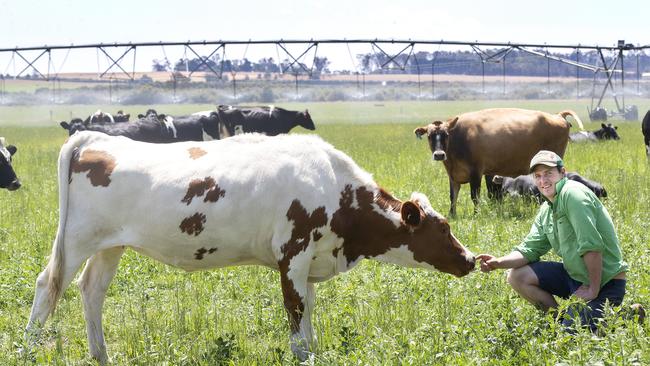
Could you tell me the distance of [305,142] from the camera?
22.2 feet

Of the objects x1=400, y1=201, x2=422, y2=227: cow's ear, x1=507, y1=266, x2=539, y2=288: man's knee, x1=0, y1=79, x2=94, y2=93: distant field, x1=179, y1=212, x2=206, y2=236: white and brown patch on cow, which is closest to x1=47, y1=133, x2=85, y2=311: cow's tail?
x1=179, y1=212, x2=206, y2=236: white and brown patch on cow

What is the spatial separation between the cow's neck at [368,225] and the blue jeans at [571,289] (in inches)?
42.8

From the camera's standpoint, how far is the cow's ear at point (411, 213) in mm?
6574

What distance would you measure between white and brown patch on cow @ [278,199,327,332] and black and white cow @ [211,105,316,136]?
21.5 m

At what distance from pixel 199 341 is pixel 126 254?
12.1ft

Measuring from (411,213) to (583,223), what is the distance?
1318 millimetres

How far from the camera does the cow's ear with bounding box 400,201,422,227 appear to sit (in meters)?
6.57

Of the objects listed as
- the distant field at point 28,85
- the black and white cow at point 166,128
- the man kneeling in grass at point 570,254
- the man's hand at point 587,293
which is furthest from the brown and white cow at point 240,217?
the distant field at point 28,85

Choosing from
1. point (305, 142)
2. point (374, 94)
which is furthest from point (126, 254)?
point (374, 94)

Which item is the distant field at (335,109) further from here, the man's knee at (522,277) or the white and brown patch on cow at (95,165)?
the man's knee at (522,277)

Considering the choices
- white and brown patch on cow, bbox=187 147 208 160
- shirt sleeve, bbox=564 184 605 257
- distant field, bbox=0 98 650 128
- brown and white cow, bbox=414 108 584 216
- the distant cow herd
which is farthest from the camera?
distant field, bbox=0 98 650 128

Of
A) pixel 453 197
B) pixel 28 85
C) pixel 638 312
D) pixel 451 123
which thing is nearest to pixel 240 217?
pixel 638 312

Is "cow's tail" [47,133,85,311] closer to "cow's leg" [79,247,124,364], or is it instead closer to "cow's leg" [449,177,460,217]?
"cow's leg" [79,247,124,364]

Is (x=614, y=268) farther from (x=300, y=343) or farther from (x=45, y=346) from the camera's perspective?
(x=45, y=346)
